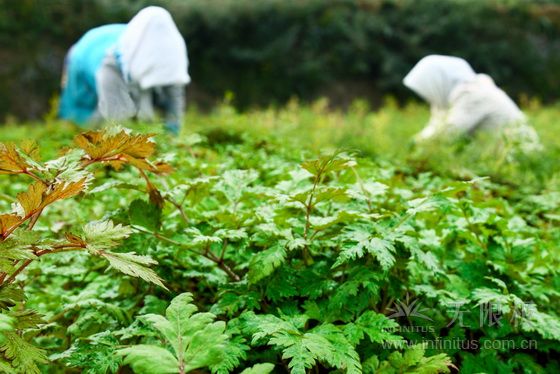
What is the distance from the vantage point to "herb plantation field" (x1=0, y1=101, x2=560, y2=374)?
1.35 meters

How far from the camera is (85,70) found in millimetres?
4613

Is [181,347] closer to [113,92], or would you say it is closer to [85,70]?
[113,92]

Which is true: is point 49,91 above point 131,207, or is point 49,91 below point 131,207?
below

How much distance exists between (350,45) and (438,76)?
7001 mm

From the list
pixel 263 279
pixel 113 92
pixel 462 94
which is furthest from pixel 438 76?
pixel 263 279

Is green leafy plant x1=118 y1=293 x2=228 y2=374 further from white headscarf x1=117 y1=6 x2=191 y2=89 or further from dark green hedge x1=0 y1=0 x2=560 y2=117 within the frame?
dark green hedge x1=0 y1=0 x2=560 y2=117

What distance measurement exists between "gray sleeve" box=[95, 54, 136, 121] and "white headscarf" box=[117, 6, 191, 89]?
5.2 inches

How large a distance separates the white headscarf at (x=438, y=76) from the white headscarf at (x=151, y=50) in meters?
2.60

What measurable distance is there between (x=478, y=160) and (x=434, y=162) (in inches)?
21.3

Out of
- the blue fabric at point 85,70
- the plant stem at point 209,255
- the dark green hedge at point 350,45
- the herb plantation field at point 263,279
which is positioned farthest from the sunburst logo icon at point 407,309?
the dark green hedge at point 350,45

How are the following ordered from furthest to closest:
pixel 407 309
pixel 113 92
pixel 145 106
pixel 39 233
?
pixel 145 106
pixel 113 92
pixel 407 309
pixel 39 233

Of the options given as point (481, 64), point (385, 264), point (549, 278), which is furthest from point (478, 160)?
point (481, 64)

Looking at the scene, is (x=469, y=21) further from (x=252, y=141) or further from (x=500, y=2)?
(x=252, y=141)

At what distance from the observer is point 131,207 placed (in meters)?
1.79
